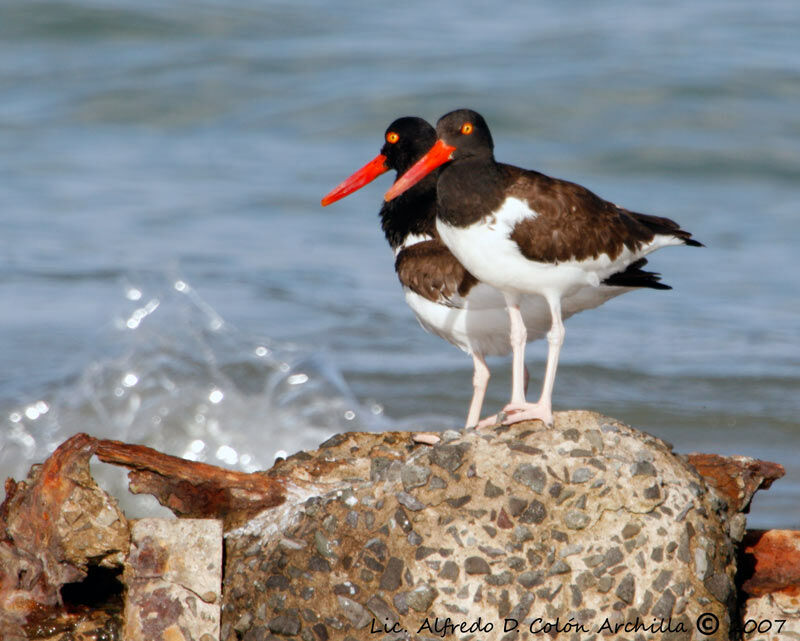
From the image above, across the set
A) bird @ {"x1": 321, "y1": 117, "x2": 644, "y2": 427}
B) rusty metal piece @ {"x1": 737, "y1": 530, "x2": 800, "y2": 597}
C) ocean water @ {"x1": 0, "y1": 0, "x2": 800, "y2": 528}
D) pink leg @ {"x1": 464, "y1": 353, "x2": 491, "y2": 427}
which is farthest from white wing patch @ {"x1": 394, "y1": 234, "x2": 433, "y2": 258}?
ocean water @ {"x1": 0, "y1": 0, "x2": 800, "y2": 528}

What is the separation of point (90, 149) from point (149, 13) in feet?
12.7

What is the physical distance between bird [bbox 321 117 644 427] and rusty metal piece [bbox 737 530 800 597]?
44.5 inches

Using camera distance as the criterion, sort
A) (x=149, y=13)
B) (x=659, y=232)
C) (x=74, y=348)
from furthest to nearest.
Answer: (x=149, y=13) → (x=74, y=348) → (x=659, y=232)

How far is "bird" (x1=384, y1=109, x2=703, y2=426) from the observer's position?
3.89m

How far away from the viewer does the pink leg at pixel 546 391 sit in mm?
3611

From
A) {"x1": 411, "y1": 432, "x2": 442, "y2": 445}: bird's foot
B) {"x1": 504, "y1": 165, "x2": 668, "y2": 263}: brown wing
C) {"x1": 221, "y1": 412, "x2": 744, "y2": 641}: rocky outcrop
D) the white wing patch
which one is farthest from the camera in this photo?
the white wing patch

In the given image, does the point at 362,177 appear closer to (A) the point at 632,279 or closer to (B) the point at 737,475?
(A) the point at 632,279

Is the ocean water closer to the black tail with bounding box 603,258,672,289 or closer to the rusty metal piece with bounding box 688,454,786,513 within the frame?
the black tail with bounding box 603,258,672,289

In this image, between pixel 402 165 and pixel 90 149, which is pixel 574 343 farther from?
pixel 90 149

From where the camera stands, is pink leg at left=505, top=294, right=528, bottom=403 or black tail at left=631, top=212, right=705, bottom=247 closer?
pink leg at left=505, top=294, right=528, bottom=403

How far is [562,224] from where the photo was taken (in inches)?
157

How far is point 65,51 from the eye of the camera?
1559 centimetres

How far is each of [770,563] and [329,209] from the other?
8543 millimetres

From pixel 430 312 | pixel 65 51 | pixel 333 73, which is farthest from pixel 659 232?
pixel 65 51
